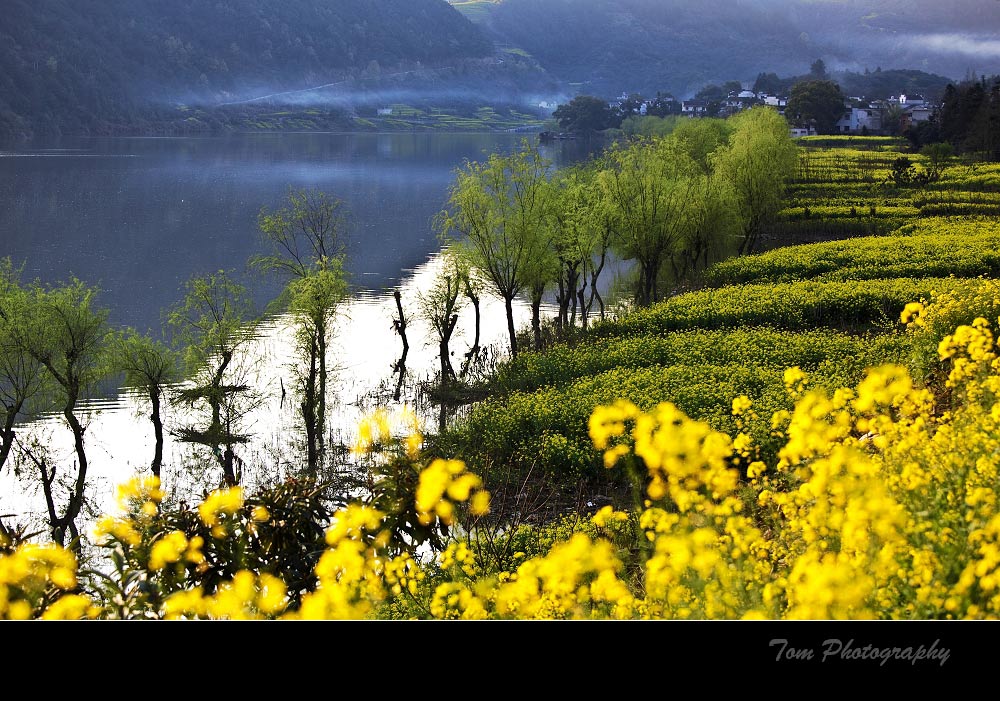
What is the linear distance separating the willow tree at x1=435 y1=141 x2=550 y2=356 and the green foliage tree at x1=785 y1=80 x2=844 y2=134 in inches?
4086

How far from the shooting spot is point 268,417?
2709 centimetres

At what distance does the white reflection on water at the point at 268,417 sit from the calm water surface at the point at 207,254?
0.07 meters

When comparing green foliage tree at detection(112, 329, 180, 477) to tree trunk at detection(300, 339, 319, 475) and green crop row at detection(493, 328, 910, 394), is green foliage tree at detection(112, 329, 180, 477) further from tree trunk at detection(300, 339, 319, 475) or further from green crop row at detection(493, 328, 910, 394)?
green crop row at detection(493, 328, 910, 394)

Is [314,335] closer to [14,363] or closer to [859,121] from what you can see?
[14,363]

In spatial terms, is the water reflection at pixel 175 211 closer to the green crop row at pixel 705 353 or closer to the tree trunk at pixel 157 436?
the tree trunk at pixel 157 436

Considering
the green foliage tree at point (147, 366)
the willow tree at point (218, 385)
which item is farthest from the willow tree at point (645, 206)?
the green foliage tree at point (147, 366)

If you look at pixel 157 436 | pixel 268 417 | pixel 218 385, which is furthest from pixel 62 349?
pixel 268 417

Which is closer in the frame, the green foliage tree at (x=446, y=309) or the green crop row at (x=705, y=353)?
the green crop row at (x=705, y=353)

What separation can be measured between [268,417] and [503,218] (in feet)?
38.2

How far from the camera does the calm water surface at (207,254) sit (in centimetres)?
2514

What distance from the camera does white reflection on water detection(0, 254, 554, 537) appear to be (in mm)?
22438

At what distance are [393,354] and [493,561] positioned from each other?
26.0 metres

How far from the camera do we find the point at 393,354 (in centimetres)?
3456
